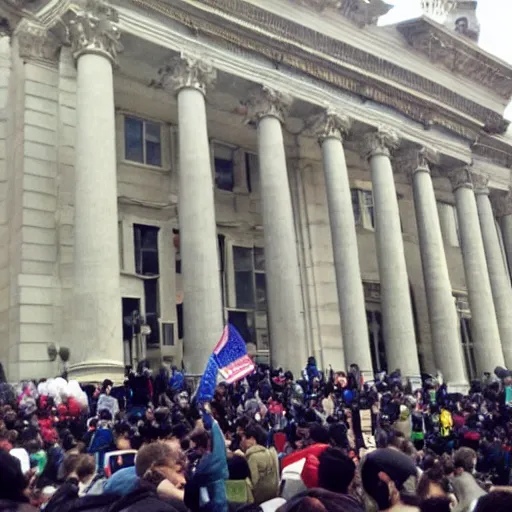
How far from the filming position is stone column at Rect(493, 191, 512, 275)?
3603cm

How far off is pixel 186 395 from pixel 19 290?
5.82 meters

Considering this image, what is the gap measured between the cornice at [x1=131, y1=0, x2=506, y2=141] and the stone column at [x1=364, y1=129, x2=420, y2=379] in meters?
2.29

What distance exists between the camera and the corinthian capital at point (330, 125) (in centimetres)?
2492

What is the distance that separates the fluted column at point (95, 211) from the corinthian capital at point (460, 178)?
18308mm

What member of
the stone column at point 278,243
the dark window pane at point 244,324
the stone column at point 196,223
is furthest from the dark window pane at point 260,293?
the stone column at point 196,223

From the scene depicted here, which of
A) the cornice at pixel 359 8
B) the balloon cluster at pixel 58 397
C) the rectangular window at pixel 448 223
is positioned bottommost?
the balloon cluster at pixel 58 397

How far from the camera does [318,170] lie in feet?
95.2

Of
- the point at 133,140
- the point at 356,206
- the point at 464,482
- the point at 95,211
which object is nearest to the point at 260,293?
the point at 356,206

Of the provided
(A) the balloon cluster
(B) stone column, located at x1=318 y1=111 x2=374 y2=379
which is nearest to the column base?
(A) the balloon cluster

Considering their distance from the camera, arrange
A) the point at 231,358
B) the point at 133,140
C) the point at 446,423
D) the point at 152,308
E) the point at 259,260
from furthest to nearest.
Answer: the point at 259,260
the point at 133,140
the point at 152,308
the point at 446,423
the point at 231,358

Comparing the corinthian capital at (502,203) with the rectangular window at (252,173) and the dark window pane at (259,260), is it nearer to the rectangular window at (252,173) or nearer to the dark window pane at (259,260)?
the rectangular window at (252,173)

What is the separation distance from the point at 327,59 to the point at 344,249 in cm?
749

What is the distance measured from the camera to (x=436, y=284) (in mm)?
26844

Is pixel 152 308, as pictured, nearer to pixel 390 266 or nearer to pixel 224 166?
pixel 224 166
